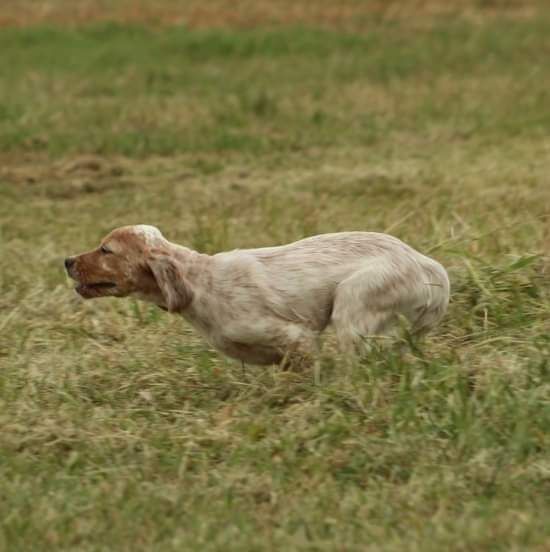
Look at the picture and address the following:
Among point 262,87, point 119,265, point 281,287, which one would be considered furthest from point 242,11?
point 281,287

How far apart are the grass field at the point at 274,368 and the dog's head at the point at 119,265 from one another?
429mm

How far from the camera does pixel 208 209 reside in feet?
36.3

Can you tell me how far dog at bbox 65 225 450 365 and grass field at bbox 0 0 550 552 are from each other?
0.57ft

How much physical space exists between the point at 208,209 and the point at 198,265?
4.36 m

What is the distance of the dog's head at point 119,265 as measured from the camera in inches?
266

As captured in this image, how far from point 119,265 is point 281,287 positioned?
756mm

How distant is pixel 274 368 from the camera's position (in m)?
6.73

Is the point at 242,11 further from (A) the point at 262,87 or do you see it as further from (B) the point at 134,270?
(B) the point at 134,270

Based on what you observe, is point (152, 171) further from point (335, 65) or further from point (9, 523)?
point (9, 523)

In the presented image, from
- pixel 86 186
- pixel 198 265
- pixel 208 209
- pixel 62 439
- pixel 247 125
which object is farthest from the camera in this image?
pixel 247 125

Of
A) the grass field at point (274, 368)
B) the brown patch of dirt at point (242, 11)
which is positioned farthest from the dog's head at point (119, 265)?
the brown patch of dirt at point (242, 11)

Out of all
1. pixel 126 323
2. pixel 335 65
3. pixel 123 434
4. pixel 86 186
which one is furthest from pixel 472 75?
pixel 123 434

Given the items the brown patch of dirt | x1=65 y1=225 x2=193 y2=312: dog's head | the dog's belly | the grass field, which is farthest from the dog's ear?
the brown patch of dirt

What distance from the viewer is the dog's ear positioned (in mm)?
6602
